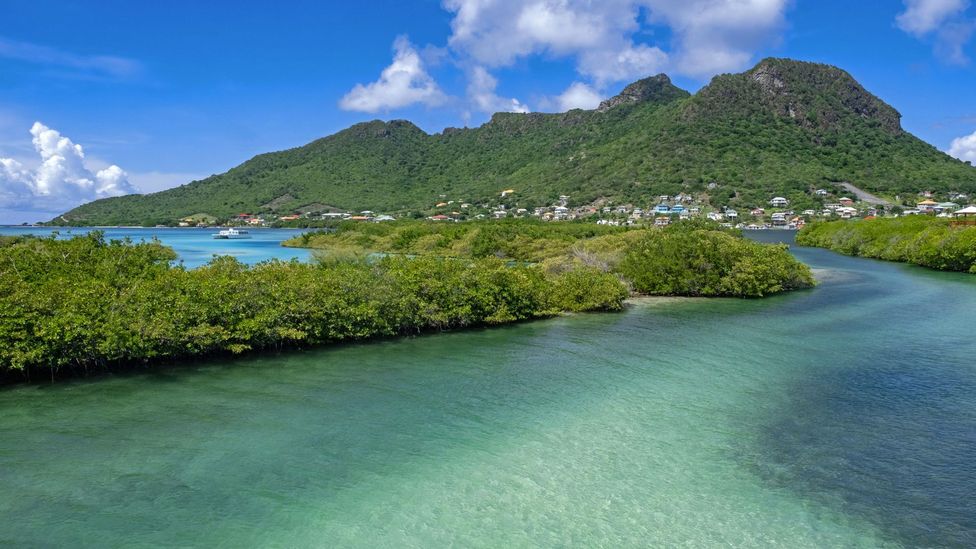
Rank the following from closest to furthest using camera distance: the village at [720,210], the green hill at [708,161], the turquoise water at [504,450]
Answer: the turquoise water at [504,450]
the village at [720,210]
the green hill at [708,161]

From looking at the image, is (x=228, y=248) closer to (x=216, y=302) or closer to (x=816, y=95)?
(x=216, y=302)

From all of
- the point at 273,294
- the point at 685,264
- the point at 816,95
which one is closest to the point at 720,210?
the point at 816,95

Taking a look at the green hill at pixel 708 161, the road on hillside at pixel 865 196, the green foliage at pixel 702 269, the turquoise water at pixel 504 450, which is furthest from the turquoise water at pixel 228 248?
the road on hillside at pixel 865 196

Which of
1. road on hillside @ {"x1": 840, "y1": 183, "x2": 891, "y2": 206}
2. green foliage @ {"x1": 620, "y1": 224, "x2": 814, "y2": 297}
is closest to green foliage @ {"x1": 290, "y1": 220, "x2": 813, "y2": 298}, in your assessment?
green foliage @ {"x1": 620, "y1": 224, "x2": 814, "y2": 297}

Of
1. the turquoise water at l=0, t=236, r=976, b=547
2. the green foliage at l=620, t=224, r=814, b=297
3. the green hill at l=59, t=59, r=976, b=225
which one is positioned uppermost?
the green hill at l=59, t=59, r=976, b=225

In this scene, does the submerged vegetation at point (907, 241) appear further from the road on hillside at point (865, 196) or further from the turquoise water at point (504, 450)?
the road on hillside at point (865, 196)

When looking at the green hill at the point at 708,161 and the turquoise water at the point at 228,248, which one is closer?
the turquoise water at the point at 228,248

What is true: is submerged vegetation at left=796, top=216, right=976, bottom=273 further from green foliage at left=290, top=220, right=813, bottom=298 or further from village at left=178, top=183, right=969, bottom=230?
village at left=178, top=183, right=969, bottom=230
